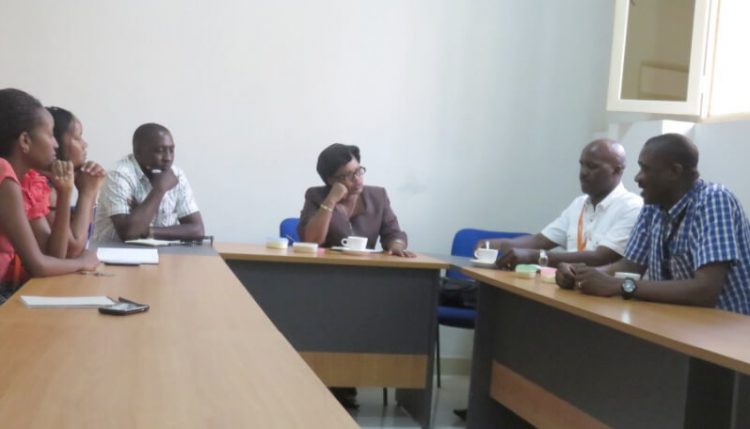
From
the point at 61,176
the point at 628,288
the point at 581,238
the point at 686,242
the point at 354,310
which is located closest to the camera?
the point at 61,176

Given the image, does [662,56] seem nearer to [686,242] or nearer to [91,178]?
[686,242]

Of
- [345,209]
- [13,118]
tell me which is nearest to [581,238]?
[345,209]

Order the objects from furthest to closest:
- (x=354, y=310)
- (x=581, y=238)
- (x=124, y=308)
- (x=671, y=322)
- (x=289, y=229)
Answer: (x=289, y=229), (x=581, y=238), (x=354, y=310), (x=671, y=322), (x=124, y=308)

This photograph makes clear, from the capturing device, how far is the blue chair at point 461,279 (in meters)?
3.79

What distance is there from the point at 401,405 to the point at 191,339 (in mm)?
2491

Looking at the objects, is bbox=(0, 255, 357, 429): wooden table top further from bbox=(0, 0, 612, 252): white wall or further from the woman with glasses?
bbox=(0, 0, 612, 252): white wall

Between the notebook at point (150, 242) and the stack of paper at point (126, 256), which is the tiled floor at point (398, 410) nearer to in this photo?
the notebook at point (150, 242)

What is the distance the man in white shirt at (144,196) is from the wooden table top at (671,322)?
159 cm

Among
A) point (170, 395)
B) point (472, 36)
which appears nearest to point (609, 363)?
point (170, 395)

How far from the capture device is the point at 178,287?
6.97 ft

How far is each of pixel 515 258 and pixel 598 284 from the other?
816 millimetres

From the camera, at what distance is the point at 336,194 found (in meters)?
3.78

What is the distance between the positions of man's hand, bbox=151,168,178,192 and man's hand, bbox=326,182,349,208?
708 millimetres

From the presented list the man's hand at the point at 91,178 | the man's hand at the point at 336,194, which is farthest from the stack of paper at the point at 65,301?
the man's hand at the point at 336,194
